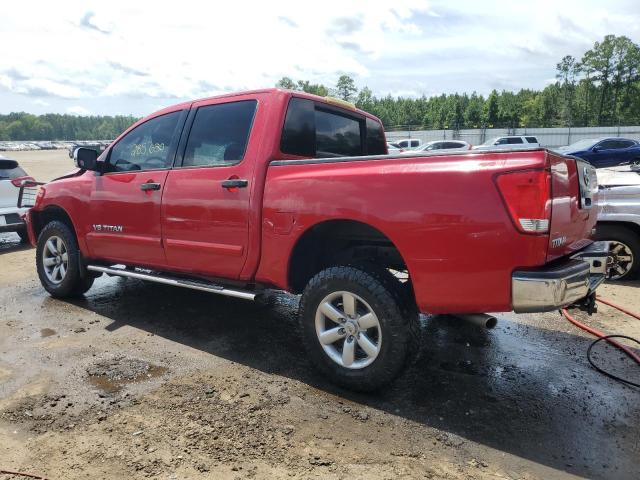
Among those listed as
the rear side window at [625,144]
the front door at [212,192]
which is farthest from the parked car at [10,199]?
the rear side window at [625,144]

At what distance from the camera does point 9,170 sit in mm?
8195

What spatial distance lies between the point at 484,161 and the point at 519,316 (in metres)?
2.89

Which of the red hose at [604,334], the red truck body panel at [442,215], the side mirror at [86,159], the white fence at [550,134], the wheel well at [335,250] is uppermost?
the white fence at [550,134]

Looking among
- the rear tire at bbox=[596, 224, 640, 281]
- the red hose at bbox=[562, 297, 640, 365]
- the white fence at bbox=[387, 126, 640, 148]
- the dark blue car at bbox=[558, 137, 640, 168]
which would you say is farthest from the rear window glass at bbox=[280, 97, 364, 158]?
the white fence at bbox=[387, 126, 640, 148]

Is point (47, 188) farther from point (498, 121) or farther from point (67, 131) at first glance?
point (67, 131)

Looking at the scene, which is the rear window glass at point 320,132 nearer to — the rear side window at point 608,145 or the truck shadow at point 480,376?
the truck shadow at point 480,376

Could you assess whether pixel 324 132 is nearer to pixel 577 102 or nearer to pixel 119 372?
pixel 119 372

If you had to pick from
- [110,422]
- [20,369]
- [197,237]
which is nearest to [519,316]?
[197,237]

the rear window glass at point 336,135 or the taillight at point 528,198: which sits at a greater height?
the rear window glass at point 336,135

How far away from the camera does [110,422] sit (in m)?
2.87

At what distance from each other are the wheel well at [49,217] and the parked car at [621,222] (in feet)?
19.2

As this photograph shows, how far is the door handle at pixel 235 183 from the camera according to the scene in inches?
140

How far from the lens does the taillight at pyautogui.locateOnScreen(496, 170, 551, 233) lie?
2.47 m

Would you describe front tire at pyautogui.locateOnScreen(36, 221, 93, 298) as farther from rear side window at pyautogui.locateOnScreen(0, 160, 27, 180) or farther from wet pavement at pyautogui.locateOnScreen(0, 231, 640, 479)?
rear side window at pyautogui.locateOnScreen(0, 160, 27, 180)
